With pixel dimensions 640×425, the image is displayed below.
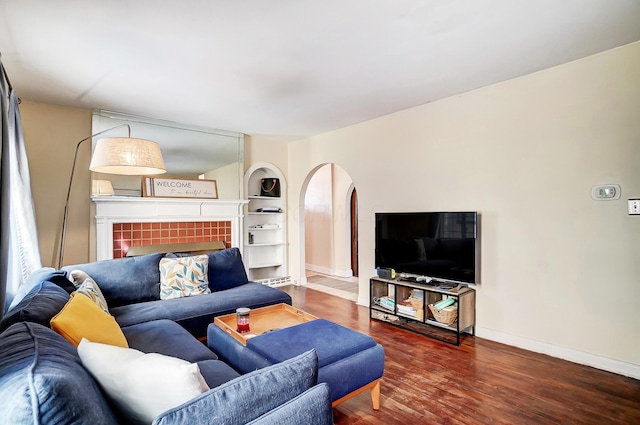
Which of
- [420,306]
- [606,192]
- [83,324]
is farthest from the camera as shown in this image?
[420,306]

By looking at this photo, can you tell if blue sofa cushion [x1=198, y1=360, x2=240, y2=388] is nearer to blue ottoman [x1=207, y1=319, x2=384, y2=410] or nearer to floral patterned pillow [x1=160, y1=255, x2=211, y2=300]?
blue ottoman [x1=207, y1=319, x2=384, y2=410]

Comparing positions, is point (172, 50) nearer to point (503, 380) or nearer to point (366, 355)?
point (366, 355)

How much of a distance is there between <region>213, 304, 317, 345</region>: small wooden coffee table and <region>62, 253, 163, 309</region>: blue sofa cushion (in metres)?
0.94

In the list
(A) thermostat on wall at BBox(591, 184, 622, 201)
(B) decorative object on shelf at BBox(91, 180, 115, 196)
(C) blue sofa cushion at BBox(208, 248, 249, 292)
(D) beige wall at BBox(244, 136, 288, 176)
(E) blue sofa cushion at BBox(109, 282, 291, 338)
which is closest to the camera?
(A) thermostat on wall at BBox(591, 184, 622, 201)

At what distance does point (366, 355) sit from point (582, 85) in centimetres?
280

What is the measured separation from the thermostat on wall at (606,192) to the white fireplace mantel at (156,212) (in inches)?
168

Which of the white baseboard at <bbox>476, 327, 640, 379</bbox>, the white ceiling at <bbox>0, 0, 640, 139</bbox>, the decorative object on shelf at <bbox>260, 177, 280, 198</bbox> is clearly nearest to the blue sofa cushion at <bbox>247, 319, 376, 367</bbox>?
the white baseboard at <bbox>476, 327, 640, 379</bbox>

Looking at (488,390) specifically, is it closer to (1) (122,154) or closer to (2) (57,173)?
(1) (122,154)

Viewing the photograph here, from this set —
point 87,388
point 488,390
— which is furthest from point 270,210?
point 87,388

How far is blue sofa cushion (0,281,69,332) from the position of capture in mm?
1267

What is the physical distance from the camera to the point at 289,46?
2.38 m

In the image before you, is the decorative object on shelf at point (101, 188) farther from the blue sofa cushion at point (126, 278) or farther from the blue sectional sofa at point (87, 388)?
the blue sectional sofa at point (87, 388)

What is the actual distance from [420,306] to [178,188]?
3.54 meters

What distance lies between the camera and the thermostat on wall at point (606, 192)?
2.48 meters
